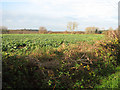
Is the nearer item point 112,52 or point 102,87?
point 102,87

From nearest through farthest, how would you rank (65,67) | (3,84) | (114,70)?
(3,84) → (65,67) → (114,70)

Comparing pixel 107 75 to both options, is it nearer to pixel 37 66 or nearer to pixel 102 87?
pixel 102 87

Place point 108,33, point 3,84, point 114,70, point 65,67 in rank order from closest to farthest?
point 3,84
point 65,67
point 114,70
point 108,33

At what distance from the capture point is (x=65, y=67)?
256 inches

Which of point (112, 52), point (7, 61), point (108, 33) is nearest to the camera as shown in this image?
point (7, 61)

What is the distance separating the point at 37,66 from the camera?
5.92 m

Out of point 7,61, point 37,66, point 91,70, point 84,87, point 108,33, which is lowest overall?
point 84,87

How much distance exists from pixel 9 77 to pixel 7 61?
0.91m

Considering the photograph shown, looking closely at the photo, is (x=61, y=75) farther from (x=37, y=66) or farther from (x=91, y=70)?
(x=91, y=70)

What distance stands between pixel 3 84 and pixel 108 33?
10.8 metres

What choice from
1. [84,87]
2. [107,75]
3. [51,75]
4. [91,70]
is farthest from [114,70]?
[51,75]

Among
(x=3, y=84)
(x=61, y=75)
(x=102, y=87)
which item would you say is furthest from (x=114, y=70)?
(x=3, y=84)

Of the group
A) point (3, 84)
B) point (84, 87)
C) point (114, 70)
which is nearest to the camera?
point (3, 84)

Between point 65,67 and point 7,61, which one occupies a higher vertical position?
point 7,61
